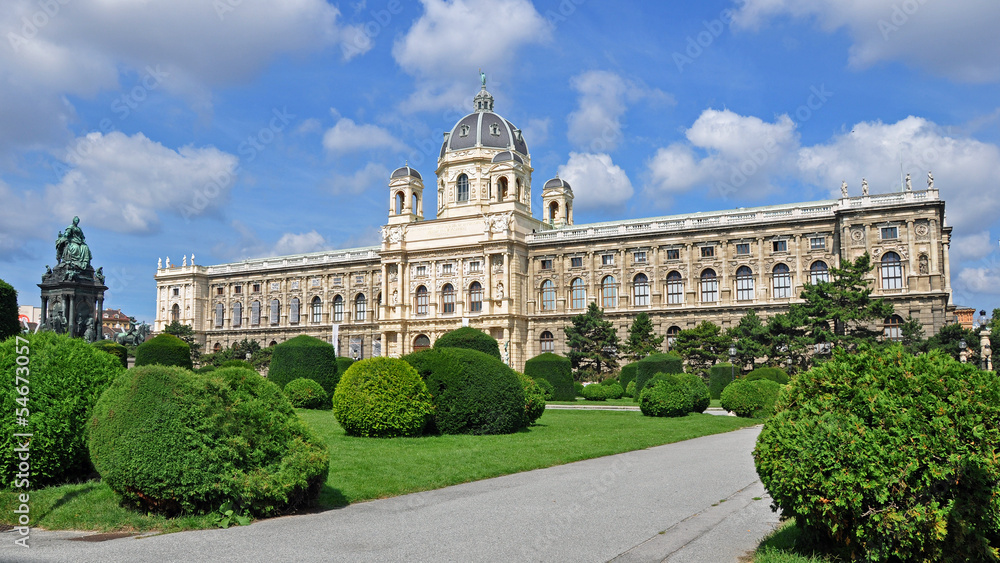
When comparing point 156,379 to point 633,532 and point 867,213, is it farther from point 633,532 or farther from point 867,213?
point 867,213

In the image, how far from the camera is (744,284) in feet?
189

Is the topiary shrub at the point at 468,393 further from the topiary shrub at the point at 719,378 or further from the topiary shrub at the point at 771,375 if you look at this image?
the topiary shrub at the point at 719,378

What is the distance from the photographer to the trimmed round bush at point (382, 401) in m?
17.6

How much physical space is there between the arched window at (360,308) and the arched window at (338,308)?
5.36ft

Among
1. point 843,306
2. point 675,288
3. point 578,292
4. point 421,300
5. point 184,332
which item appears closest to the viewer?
point 843,306

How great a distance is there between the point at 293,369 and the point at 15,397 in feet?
60.7

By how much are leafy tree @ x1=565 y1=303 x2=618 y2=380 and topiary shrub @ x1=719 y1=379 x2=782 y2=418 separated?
26.7 metres

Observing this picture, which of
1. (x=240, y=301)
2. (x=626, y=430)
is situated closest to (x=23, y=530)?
(x=626, y=430)

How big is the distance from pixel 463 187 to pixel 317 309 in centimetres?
1989

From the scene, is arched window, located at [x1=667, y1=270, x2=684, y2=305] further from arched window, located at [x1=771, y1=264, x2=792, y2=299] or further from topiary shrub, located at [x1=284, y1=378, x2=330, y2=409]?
topiary shrub, located at [x1=284, y1=378, x2=330, y2=409]

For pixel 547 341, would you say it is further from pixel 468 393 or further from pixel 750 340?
pixel 468 393

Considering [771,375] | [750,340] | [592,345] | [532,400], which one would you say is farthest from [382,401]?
[592,345]

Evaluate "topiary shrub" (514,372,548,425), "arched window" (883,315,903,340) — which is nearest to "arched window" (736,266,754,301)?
"arched window" (883,315,903,340)

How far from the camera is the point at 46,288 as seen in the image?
36.4m
